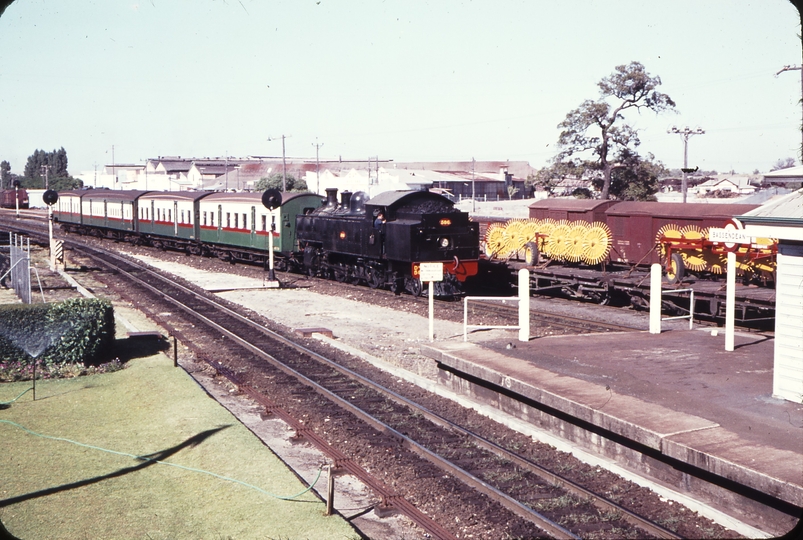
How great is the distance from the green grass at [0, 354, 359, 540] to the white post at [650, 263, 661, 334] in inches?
295

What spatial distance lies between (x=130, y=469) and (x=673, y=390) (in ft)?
21.5

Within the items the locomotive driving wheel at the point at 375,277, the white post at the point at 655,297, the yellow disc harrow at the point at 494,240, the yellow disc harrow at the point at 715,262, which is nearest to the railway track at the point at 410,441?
the white post at the point at 655,297

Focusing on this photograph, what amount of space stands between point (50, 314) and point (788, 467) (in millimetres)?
12134

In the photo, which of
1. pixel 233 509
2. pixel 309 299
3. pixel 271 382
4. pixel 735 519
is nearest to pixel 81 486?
pixel 233 509

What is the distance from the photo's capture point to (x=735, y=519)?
21.5 ft

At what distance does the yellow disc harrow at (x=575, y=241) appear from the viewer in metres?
22.0

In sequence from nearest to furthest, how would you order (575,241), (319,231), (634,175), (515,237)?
1. (575,241)
2. (515,237)
3. (319,231)
4. (634,175)

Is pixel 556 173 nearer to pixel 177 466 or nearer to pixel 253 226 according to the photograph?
pixel 253 226

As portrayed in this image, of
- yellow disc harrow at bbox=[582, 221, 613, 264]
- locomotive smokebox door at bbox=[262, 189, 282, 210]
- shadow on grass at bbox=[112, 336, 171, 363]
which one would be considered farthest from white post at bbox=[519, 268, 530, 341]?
locomotive smokebox door at bbox=[262, 189, 282, 210]

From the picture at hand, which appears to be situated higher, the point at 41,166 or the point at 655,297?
the point at 41,166

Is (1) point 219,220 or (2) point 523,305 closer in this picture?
(2) point 523,305

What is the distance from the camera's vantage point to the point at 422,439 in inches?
372

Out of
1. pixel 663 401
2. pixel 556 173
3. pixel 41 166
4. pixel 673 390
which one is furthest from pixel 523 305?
pixel 41 166

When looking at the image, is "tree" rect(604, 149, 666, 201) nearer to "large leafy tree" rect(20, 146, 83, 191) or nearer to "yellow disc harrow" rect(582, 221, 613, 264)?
"yellow disc harrow" rect(582, 221, 613, 264)
